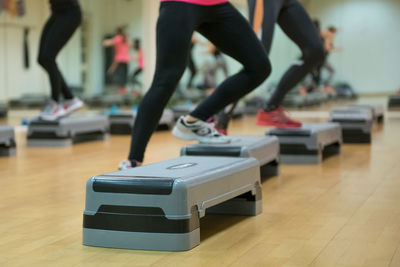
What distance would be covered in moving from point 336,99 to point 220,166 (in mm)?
9809

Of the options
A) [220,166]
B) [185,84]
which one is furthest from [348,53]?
[220,166]

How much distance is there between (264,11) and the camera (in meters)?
3.77

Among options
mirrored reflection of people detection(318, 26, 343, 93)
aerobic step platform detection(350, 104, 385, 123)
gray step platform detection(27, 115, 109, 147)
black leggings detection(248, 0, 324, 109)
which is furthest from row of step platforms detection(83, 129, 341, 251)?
mirrored reflection of people detection(318, 26, 343, 93)

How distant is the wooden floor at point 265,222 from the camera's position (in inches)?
74.9

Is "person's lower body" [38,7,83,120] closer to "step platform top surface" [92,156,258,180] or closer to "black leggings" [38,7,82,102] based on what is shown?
"black leggings" [38,7,82,102]

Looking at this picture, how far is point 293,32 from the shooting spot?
13.2 feet

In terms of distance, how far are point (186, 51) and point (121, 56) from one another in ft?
28.0

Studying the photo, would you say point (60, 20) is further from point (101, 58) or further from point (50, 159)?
point (101, 58)

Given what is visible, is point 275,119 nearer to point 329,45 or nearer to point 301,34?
point 301,34

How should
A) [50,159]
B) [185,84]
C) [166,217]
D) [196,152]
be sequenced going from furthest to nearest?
[185,84], [50,159], [196,152], [166,217]

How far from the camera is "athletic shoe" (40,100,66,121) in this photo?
5340 millimetres

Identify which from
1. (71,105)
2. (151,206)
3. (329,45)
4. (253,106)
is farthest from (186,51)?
(329,45)

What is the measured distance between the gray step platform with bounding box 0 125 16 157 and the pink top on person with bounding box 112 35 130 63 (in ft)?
21.3

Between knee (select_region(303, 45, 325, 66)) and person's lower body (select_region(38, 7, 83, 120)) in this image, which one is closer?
knee (select_region(303, 45, 325, 66))
